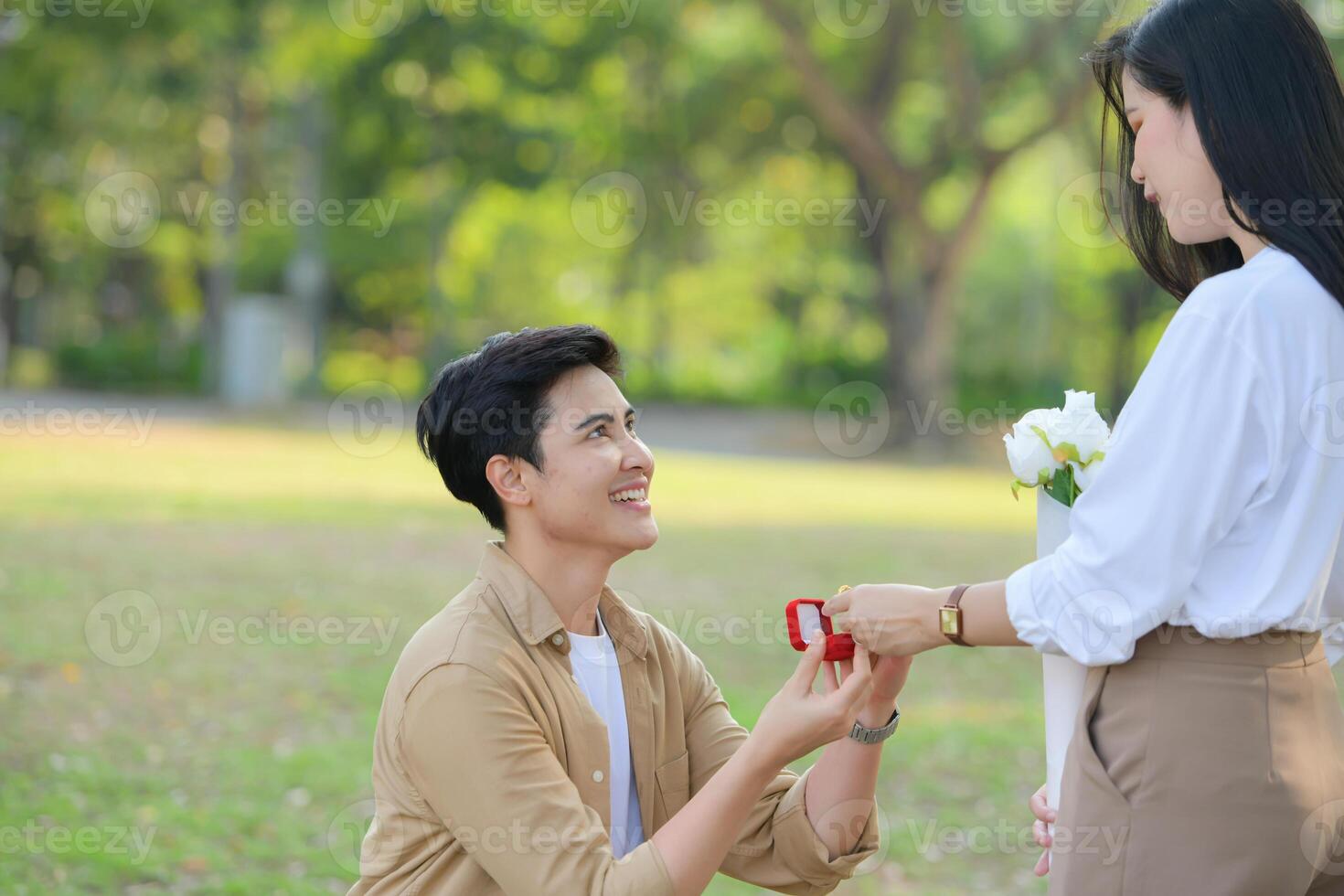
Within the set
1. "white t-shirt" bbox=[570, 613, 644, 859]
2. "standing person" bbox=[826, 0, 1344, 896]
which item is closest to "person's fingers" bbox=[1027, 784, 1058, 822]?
"standing person" bbox=[826, 0, 1344, 896]

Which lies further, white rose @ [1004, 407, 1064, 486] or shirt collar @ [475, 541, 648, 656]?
shirt collar @ [475, 541, 648, 656]

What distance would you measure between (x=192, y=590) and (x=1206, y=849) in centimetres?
883

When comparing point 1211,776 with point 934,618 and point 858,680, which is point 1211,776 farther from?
point 858,680

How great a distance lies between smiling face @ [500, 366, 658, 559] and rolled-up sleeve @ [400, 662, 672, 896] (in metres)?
0.47

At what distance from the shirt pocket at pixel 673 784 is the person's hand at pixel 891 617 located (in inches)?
23.3

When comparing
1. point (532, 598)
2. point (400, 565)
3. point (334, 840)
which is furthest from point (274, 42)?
point (532, 598)

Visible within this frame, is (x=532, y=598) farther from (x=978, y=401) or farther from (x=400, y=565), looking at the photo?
(x=978, y=401)

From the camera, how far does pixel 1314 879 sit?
2334mm

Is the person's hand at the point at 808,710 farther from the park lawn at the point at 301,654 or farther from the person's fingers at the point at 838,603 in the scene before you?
the park lawn at the point at 301,654

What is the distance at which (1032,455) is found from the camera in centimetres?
245

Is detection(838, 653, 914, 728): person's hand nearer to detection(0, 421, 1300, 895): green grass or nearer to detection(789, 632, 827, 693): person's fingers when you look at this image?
detection(789, 632, 827, 693): person's fingers

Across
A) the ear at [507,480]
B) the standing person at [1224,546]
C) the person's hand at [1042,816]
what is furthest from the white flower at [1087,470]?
the ear at [507,480]

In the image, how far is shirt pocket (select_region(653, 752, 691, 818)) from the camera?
2957 millimetres

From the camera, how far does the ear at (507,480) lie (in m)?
2.98
